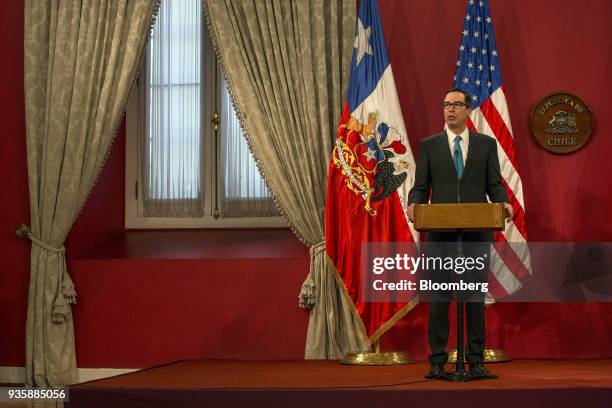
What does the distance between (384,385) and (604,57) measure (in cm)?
311

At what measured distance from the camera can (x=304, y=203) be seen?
657 centimetres

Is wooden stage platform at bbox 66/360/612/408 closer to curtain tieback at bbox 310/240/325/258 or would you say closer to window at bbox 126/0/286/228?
curtain tieback at bbox 310/240/325/258

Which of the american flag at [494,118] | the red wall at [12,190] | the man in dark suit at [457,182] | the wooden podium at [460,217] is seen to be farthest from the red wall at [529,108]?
the wooden podium at [460,217]

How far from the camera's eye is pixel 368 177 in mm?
6195

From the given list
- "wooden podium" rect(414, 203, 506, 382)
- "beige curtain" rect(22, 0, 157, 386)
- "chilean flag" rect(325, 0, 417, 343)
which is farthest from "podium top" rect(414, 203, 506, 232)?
"beige curtain" rect(22, 0, 157, 386)

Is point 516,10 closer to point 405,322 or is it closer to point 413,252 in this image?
point 413,252

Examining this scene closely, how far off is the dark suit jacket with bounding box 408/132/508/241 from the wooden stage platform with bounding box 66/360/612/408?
2.71 feet

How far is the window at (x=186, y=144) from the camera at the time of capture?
24.2 ft

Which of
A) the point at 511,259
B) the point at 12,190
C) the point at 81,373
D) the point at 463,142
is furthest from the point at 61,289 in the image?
the point at 463,142

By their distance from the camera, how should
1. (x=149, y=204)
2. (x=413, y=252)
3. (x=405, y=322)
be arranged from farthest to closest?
(x=149, y=204), (x=405, y=322), (x=413, y=252)

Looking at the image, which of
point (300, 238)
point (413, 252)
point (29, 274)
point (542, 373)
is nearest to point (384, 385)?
point (542, 373)

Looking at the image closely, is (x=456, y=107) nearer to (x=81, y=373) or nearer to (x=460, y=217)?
(x=460, y=217)

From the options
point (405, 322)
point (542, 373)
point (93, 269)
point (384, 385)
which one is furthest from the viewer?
point (93, 269)

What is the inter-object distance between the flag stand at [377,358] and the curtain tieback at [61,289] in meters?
2.16
